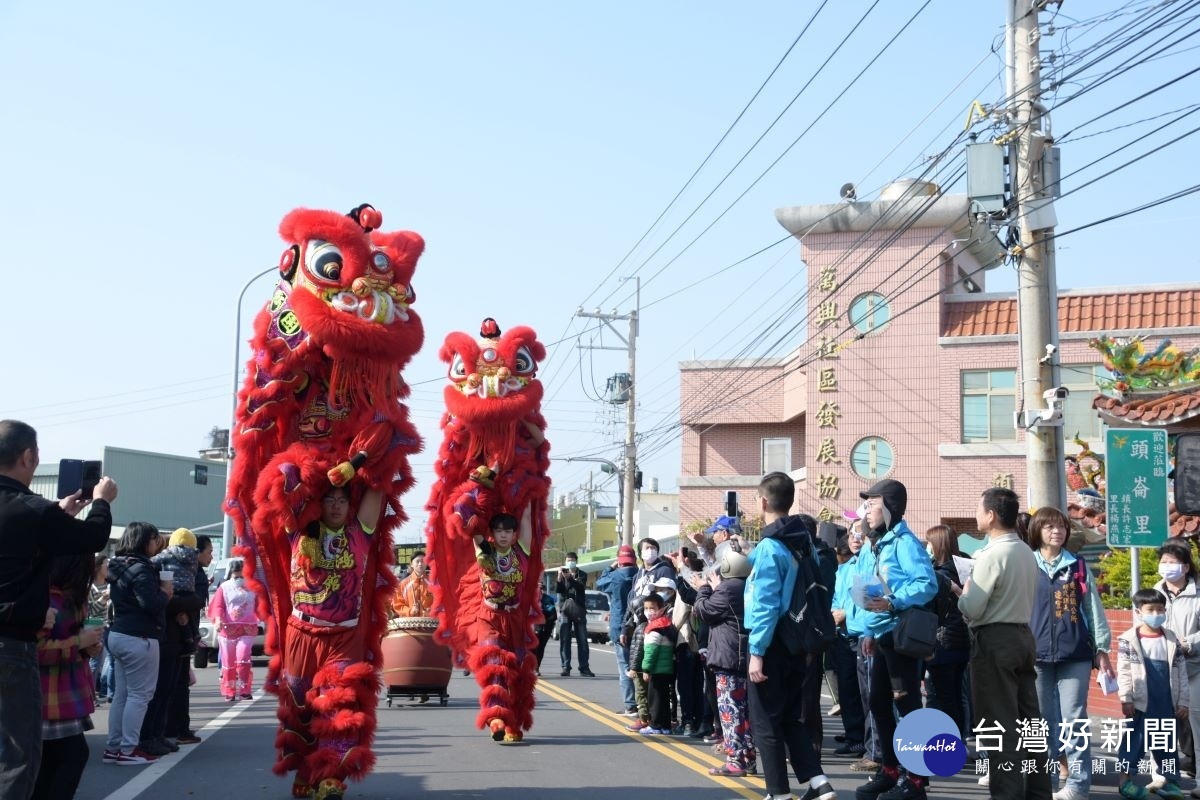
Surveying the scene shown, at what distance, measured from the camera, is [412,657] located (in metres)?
14.2

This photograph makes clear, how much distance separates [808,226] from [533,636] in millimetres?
25747

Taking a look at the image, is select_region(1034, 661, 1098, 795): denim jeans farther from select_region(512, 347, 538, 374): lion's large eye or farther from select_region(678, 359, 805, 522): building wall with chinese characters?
select_region(678, 359, 805, 522): building wall with chinese characters

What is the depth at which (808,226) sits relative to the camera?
117 feet

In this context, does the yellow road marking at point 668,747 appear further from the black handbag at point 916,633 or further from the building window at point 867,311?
the building window at point 867,311

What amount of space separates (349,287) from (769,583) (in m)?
3.21

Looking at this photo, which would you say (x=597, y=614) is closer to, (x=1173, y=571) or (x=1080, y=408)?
(x=1080, y=408)

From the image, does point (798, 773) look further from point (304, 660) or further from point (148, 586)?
point (148, 586)

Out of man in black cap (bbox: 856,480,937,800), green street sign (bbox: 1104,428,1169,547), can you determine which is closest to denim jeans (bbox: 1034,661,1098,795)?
man in black cap (bbox: 856,480,937,800)

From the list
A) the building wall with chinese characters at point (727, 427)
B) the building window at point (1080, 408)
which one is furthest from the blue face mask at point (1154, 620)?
the building wall with chinese characters at point (727, 427)

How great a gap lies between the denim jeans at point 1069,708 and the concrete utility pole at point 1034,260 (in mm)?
4303

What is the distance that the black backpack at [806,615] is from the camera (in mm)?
7594

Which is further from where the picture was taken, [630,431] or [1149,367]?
[630,431]

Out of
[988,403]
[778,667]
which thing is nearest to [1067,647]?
[778,667]

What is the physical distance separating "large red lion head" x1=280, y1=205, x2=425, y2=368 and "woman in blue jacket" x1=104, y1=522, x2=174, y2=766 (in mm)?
2553
